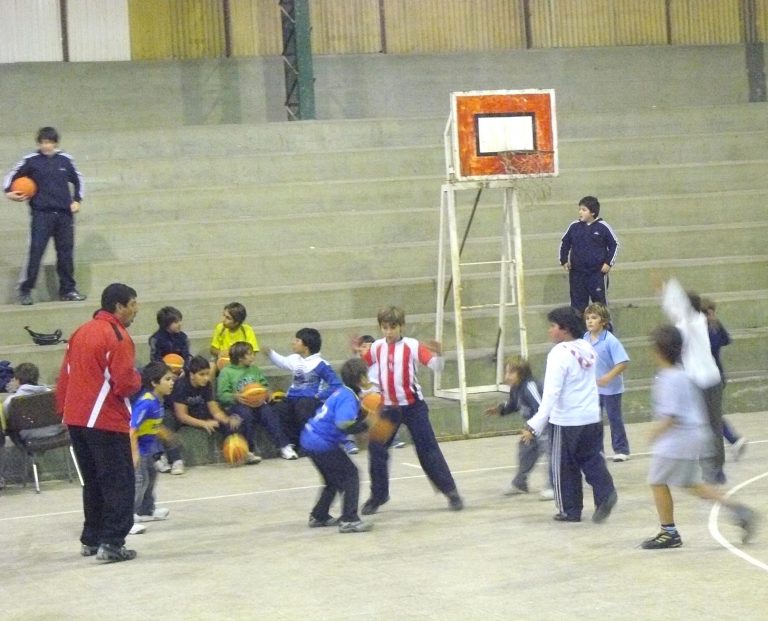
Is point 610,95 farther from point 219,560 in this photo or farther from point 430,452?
point 219,560

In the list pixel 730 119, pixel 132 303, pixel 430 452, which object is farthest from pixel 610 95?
pixel 132 303

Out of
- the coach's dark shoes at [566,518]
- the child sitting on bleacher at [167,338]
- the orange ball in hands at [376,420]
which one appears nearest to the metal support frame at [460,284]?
the child sitting on bleacher at [167,338]

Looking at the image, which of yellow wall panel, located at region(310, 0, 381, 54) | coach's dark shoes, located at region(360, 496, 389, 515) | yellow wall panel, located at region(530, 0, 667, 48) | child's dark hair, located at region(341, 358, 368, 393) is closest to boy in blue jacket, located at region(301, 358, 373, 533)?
child's dark hair, located at region(341, 358, 368, 393)

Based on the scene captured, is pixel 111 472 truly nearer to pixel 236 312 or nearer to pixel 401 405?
pixel 401 405

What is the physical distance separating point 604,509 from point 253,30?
15132 millimetres

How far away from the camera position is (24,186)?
15188 mm

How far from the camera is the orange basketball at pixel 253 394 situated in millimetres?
13430

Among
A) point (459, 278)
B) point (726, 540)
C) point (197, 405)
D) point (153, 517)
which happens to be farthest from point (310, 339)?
point (459, 278)

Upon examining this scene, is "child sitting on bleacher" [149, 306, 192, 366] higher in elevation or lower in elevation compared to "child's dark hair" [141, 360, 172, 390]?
higher

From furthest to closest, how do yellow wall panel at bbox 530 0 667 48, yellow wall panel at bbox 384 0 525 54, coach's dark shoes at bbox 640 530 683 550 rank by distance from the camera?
yellow wall panel at bbox 530 0 667 48 → yellow wall panel at bbox 384 0 525 54 → coach's dark shoes at bbox 640 530 683 550

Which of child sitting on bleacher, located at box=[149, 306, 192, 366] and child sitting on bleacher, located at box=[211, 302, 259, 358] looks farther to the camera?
child sitting on bleacher, located at box=[211, 302, 259, 358]

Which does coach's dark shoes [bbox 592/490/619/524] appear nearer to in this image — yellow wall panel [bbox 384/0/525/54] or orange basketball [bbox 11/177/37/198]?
orange basketball [bbox 11/177/37/198]

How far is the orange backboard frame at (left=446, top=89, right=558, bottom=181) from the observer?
565 inches

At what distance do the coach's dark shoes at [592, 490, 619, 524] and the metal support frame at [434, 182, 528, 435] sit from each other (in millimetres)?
4992
